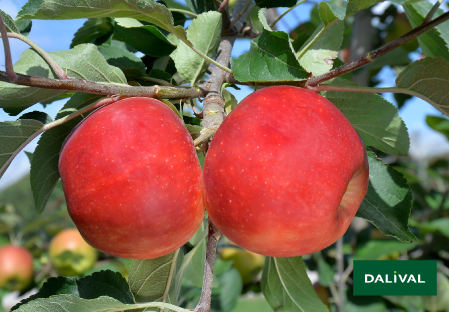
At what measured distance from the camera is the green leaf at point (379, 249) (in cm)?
135

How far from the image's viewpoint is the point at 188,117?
747 mm

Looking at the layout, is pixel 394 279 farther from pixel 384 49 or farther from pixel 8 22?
pixel 8 22

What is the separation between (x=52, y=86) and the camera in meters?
0.48

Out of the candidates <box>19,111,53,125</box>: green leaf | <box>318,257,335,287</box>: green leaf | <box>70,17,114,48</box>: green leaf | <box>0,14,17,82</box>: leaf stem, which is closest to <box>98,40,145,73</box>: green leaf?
<box>70,17,114,48</box>: green leaf

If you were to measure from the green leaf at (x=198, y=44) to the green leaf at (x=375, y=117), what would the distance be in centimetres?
24

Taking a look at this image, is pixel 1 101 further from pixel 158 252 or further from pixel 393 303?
pixel 393 303

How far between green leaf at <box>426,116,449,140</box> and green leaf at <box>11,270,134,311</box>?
1.69m

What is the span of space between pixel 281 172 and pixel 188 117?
332 mm

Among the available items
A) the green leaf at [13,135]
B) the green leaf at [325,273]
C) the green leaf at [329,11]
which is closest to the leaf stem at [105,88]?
the green leaf at [13,135]

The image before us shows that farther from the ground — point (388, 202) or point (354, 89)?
point (354, 89)

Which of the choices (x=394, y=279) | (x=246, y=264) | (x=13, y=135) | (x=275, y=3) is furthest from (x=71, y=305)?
(x=246, y=264)

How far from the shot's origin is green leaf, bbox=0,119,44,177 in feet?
1.80

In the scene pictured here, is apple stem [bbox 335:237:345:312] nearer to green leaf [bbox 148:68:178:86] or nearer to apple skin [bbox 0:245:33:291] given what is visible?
green leaf [bbox 148:68:178:86]

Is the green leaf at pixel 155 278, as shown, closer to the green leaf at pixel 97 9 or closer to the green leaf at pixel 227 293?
the green leaf at pixel 97 9
